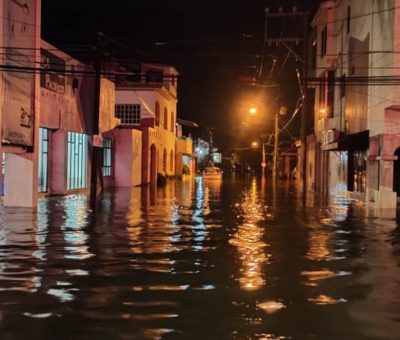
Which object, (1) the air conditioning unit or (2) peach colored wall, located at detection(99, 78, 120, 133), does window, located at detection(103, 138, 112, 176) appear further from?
(1) the air conditioning unit

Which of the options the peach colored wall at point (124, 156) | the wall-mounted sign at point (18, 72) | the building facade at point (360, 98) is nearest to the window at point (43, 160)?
the wall-mounted sign at point (18, 72)

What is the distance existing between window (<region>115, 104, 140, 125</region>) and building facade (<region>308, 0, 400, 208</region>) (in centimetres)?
1549

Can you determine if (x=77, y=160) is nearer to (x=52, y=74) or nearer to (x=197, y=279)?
(x=52, y=74)

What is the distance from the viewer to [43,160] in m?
29.2

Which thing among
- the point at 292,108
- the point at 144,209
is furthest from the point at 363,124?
the point at 292,108

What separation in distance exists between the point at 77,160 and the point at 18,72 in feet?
38.1

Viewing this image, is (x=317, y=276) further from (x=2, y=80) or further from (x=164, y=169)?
(x=164, y=169)

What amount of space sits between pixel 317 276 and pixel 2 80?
13501mm

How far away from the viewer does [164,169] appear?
6003 cm

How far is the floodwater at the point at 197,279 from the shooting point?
7.29m

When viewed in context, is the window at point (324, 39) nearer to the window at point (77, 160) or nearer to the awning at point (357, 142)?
the awning at point (357, 142)

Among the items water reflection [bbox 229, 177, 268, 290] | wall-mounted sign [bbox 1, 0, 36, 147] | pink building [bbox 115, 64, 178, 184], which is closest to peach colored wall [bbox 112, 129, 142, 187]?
pink building [bbox 115, 64, 178, 184]

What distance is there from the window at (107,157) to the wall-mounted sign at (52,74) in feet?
36.9

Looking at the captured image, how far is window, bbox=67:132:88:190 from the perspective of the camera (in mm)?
31547
